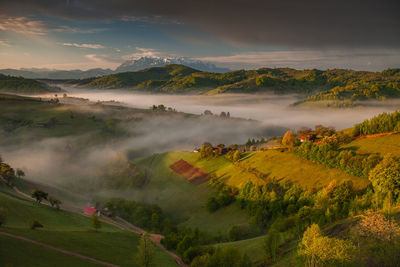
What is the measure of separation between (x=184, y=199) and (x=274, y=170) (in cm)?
4518

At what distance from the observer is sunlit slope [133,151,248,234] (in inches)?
3674

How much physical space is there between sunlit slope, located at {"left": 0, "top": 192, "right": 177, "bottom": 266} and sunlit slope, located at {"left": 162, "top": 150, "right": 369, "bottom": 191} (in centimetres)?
Answer: 5294

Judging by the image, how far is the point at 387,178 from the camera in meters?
64.4

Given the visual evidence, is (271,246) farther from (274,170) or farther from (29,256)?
(274,170)

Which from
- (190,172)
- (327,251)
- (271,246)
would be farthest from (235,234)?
(190,172)

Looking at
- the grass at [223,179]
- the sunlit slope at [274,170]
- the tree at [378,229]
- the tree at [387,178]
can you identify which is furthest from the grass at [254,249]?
the tree at [387,178]

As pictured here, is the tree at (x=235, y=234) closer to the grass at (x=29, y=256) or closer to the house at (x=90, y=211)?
the grass at (x=29, y=256)

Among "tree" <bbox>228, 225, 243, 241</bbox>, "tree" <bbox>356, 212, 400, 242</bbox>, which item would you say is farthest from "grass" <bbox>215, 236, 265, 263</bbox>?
"tree" <bbox>356, 212, 400, 242</bbox>

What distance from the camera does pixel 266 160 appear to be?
116 metres

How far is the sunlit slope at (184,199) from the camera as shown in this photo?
3674 inches

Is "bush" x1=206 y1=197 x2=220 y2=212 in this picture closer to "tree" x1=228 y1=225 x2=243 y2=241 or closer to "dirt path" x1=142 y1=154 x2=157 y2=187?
"tree" x1=228 y1=225 x2=243 y2=241

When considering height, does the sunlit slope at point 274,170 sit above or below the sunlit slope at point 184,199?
above

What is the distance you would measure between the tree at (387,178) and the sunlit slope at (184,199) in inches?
1681

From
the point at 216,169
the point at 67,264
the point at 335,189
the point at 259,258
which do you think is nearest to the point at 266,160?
the point at 216,169
